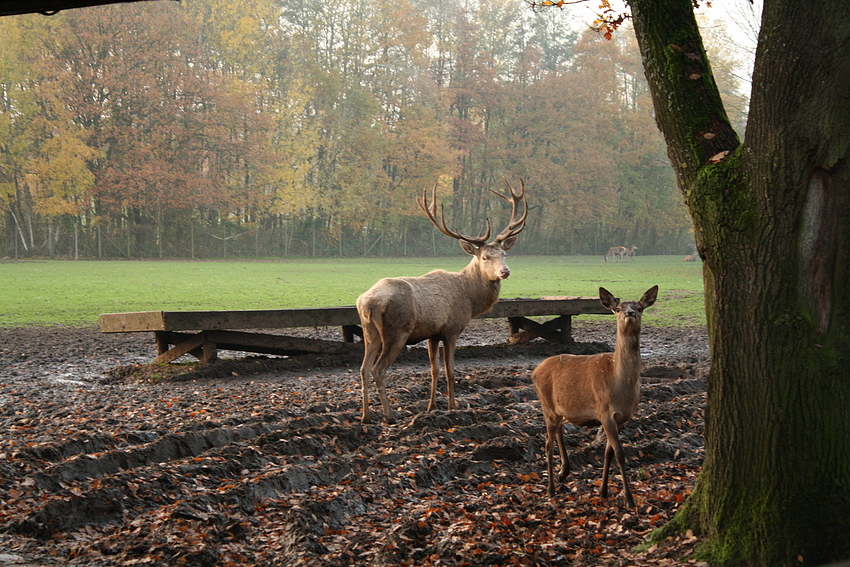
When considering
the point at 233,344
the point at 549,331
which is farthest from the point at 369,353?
the point at 549,331

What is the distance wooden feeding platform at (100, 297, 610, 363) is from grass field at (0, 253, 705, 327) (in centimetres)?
538

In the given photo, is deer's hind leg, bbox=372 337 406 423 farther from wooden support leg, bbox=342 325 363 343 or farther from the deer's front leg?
wooden support leg, bbox=342 325 363 343

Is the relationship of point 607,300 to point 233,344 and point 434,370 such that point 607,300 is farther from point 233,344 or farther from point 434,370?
point 233,344

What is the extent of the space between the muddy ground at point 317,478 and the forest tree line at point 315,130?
26.5 metres

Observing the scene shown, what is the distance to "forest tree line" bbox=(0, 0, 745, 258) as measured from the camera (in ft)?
129

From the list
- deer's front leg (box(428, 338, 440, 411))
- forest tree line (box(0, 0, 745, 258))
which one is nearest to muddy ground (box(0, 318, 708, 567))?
deer's front leg (box(428, 338, 440, 411))

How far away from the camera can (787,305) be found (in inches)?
→ 155

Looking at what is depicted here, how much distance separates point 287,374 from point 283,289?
1249cm

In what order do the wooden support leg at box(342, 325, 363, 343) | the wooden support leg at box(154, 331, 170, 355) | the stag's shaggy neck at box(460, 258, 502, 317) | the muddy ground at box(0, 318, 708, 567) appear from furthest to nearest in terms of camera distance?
the wooden support leg at box(342, 325, 363, 343) < the wooden support leg at box(154, 331, 170, 355) < the stag's shaggy neck at box(460, 258, 502, 317) < the muddy ground at box(0, 318, 708, 567)

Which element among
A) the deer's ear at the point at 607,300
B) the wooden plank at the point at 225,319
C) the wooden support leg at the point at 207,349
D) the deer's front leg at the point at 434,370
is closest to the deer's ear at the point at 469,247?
the wooden plank at the point at 225,319

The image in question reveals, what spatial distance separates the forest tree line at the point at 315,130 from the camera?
129 feet

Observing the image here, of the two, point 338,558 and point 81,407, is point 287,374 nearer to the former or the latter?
point 81,407

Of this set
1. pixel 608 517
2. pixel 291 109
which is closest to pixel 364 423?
pixel 608 517

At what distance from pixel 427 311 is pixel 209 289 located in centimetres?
1543
